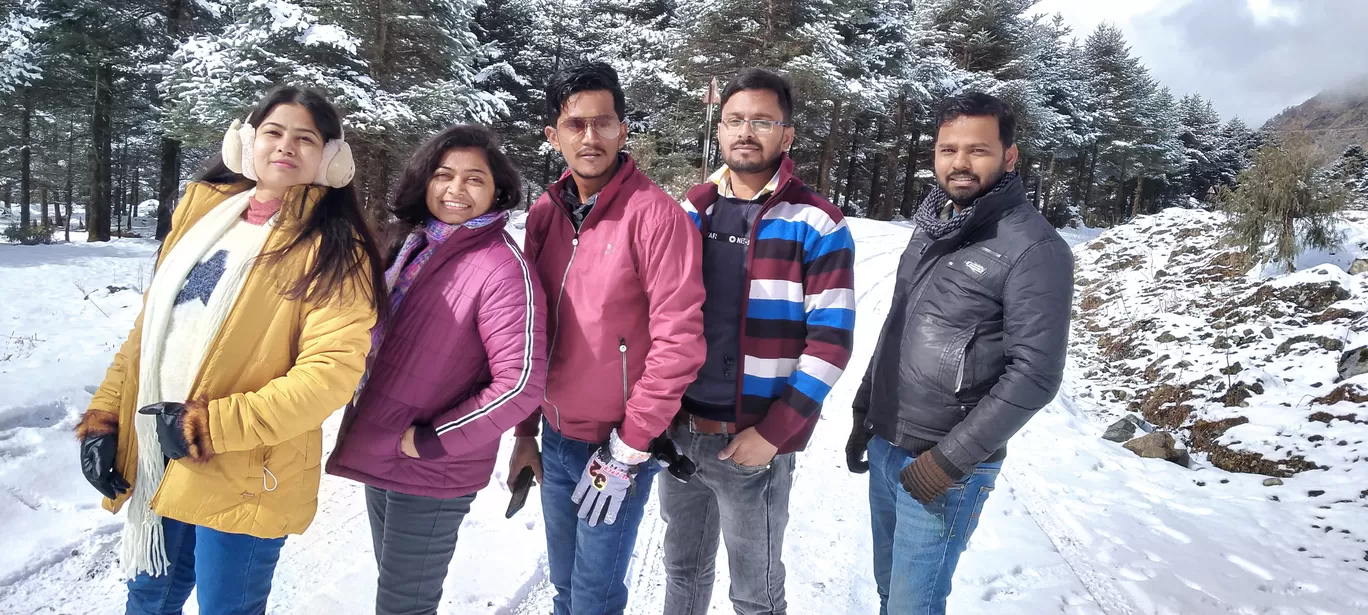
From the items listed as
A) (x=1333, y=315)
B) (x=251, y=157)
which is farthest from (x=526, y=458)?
(x=1333, y=315)

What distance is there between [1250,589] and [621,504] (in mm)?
3879

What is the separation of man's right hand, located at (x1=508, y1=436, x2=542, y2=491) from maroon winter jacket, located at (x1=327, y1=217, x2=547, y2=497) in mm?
358

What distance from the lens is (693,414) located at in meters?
2.38

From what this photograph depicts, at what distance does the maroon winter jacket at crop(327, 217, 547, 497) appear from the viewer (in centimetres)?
199

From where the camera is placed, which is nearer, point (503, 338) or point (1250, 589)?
point (503, 338)

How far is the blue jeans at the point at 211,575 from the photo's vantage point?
74.4 inches

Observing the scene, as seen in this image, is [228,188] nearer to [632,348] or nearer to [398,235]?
[398,235]

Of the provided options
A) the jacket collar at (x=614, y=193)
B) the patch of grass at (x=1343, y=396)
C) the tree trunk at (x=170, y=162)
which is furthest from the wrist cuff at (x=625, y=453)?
the tree trunk at (x=170, y=162)

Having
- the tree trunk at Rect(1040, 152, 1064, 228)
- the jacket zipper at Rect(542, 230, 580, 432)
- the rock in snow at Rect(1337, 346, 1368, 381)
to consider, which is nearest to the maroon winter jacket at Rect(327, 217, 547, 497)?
the jacket zipper at Rect(542, 230, 580, 432)

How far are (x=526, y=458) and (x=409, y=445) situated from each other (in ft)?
1.87

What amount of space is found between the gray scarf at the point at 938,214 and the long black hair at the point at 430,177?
150 centimetres

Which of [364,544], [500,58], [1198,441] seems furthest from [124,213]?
[1198,441]

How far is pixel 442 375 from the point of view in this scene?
205cm

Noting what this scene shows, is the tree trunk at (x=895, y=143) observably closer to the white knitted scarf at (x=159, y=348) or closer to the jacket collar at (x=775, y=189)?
the jacket collar at (x=775, y=189)
